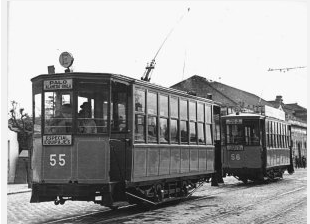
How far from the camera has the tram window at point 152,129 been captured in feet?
37.0

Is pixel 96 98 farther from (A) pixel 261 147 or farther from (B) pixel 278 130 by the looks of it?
(B) pixel 278 130

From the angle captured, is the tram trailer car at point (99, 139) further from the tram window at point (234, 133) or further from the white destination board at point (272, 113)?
the white destination board at point (272, 113)

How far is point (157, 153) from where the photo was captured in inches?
454

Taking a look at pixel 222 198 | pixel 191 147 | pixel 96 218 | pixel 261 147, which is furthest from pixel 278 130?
pixel 96 218

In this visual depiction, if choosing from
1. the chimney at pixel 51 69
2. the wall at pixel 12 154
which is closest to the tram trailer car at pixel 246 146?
the wall at pixel 12 154

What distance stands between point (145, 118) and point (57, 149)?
2.21m

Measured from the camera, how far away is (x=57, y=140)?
9.81 meters

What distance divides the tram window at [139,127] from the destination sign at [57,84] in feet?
5.54

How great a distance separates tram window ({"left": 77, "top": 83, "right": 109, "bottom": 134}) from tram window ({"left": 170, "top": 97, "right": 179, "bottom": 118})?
262cm

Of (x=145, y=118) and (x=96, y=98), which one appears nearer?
(x=96, y=98)

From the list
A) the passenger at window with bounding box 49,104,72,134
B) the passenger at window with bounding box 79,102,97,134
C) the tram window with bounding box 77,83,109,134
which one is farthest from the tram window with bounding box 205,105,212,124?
the passenger at window with bounding box 49,104,72,134

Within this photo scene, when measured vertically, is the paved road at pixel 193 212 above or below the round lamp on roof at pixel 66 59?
below

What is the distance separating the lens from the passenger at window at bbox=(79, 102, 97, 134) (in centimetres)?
985

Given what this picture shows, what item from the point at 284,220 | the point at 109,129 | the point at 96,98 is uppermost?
the point at 96,98
